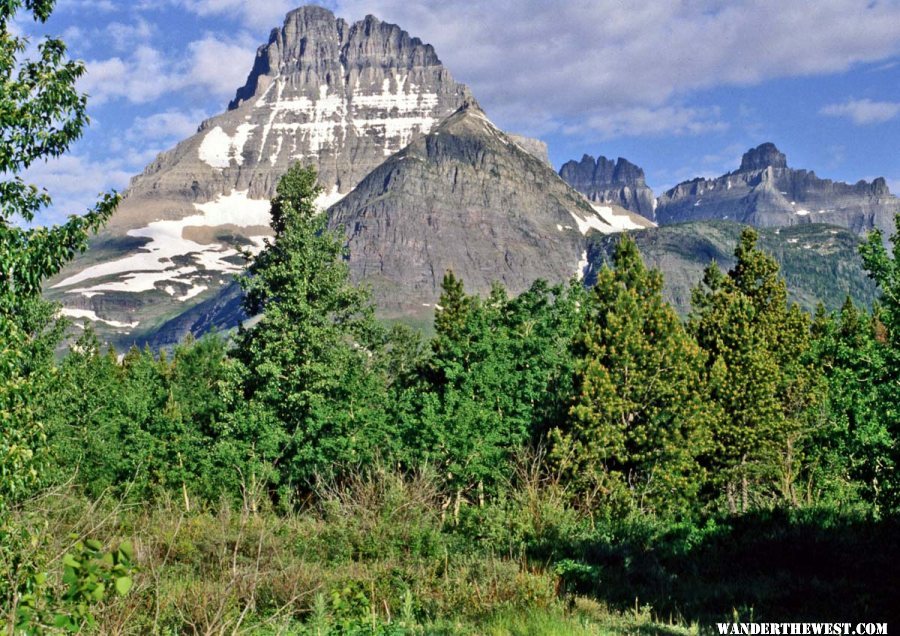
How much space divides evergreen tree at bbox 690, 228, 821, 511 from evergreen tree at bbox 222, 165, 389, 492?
16.0 m

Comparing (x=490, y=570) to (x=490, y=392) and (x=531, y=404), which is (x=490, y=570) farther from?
(x=531, y=404)

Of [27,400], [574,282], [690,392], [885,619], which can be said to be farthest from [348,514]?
[574,282]

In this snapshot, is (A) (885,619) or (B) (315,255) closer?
(A) (885,619)

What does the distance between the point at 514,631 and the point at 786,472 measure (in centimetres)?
2857

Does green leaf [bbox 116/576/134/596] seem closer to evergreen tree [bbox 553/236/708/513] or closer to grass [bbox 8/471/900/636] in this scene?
grass [bbox 8/471/900/636]

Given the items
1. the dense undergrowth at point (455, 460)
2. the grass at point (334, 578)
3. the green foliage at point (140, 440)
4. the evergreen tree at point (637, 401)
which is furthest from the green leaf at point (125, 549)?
the green foliage at point (140, 440)

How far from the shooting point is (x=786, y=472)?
3456 centimetres

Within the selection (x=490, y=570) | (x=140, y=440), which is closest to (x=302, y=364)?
(x=140, y=440)

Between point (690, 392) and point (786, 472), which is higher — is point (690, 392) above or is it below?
above

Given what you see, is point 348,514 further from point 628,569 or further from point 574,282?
point 574,282

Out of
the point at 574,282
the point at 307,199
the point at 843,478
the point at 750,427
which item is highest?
the point at 307,199

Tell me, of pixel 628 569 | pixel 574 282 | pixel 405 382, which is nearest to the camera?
pixel 628 569

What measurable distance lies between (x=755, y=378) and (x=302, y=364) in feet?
68.6

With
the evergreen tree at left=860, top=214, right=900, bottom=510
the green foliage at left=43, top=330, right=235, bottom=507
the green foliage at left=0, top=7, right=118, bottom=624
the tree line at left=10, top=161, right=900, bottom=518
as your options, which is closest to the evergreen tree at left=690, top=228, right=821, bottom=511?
the tree line at left=10, top=161, right=900, bottom=518
